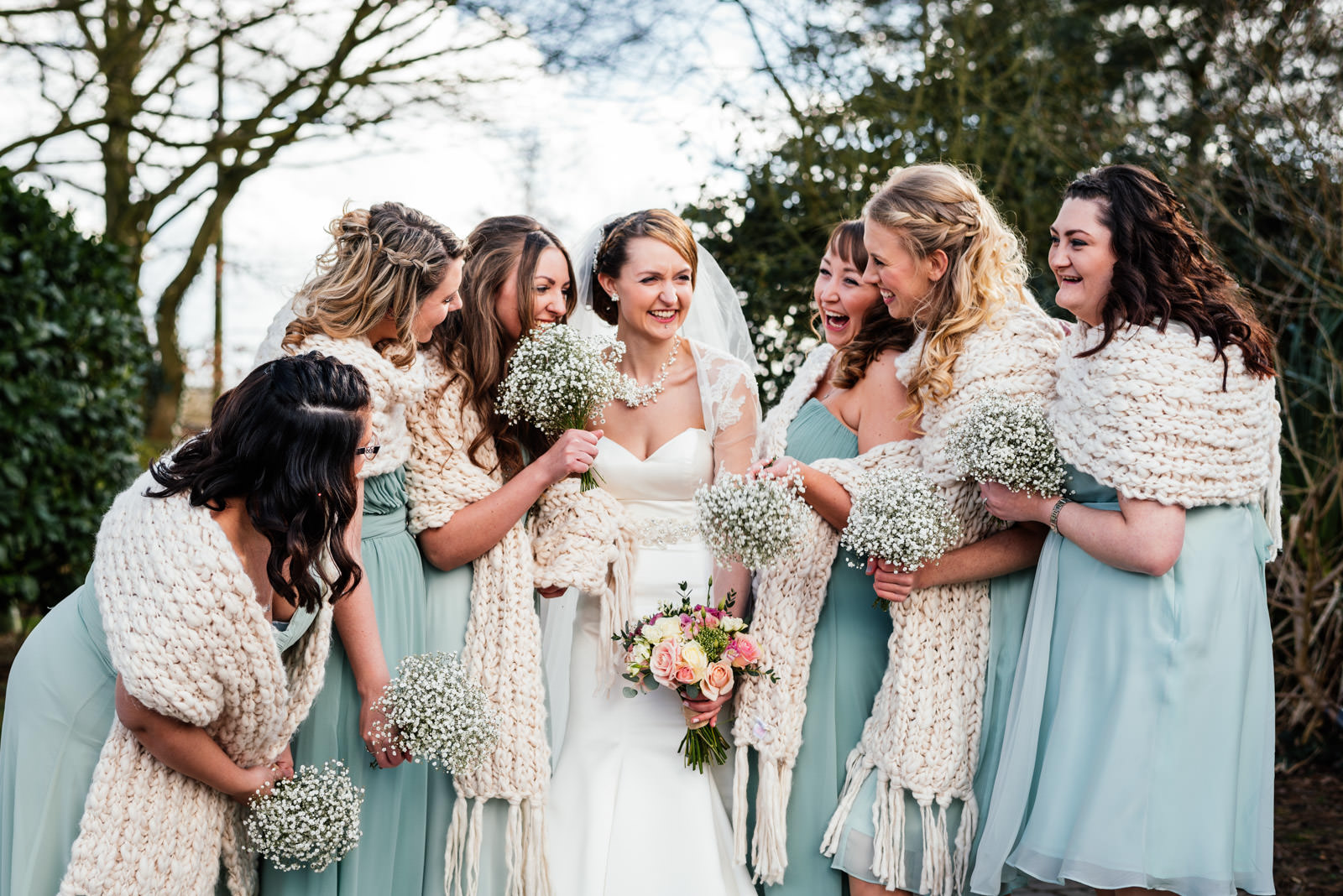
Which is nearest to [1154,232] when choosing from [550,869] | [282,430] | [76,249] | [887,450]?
[887,450]

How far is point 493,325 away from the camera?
12.7 feet

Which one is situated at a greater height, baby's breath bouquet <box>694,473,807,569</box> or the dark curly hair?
the dark curly hair

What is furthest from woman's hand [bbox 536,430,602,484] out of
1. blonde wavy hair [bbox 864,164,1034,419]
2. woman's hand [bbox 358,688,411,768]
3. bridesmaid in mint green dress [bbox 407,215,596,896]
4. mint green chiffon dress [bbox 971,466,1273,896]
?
mint green chiffon dress [bbox 971,466,1273,896]

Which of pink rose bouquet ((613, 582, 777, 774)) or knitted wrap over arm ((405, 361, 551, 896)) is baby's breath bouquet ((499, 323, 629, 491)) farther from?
pink rose bouquet ((613, 582, 777, 774))

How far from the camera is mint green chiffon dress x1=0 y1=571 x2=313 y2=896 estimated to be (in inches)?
105

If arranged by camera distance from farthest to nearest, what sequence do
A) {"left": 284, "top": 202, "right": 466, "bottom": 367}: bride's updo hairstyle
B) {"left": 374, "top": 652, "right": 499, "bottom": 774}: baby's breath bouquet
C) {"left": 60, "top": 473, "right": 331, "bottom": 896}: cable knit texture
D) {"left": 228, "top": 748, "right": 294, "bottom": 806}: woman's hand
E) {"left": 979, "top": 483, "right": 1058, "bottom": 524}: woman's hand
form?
{"left": 284, "top": 202, "right": 466, "bottom": 367}: bride's updo hairstyle < {"left": 979, "top": 483, "right": 1058, "bottom": 524}: woman's hand < {"left": 374, "top": 652, "right": 499, "bottom": 774}: baby's breath bouquet < {"left": 228, "top": 748, "right": 294, "bottom": 806}: woman's hand < {"left": 60, "top": 473, "right": 331, "bottom": 896}: cable knit texture

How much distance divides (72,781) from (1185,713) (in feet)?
9.60

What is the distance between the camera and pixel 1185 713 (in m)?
2.91

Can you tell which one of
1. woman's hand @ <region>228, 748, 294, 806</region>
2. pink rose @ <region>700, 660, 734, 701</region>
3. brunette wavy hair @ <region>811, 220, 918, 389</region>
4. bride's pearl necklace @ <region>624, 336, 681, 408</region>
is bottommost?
woman's hand @ <region>228, 748, 294, 806</region>

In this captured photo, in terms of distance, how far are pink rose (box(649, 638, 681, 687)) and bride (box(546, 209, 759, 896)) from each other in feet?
0.66

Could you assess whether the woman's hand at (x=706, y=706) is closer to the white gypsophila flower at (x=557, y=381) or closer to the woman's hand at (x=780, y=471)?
the woman's hand at (x=780, y=471)

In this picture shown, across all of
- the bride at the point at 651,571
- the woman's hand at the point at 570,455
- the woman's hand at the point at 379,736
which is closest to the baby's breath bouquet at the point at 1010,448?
the bride at the point at 651,571

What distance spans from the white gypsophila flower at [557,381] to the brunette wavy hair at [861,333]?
2.71 ft

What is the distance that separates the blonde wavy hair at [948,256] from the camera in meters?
3.39
